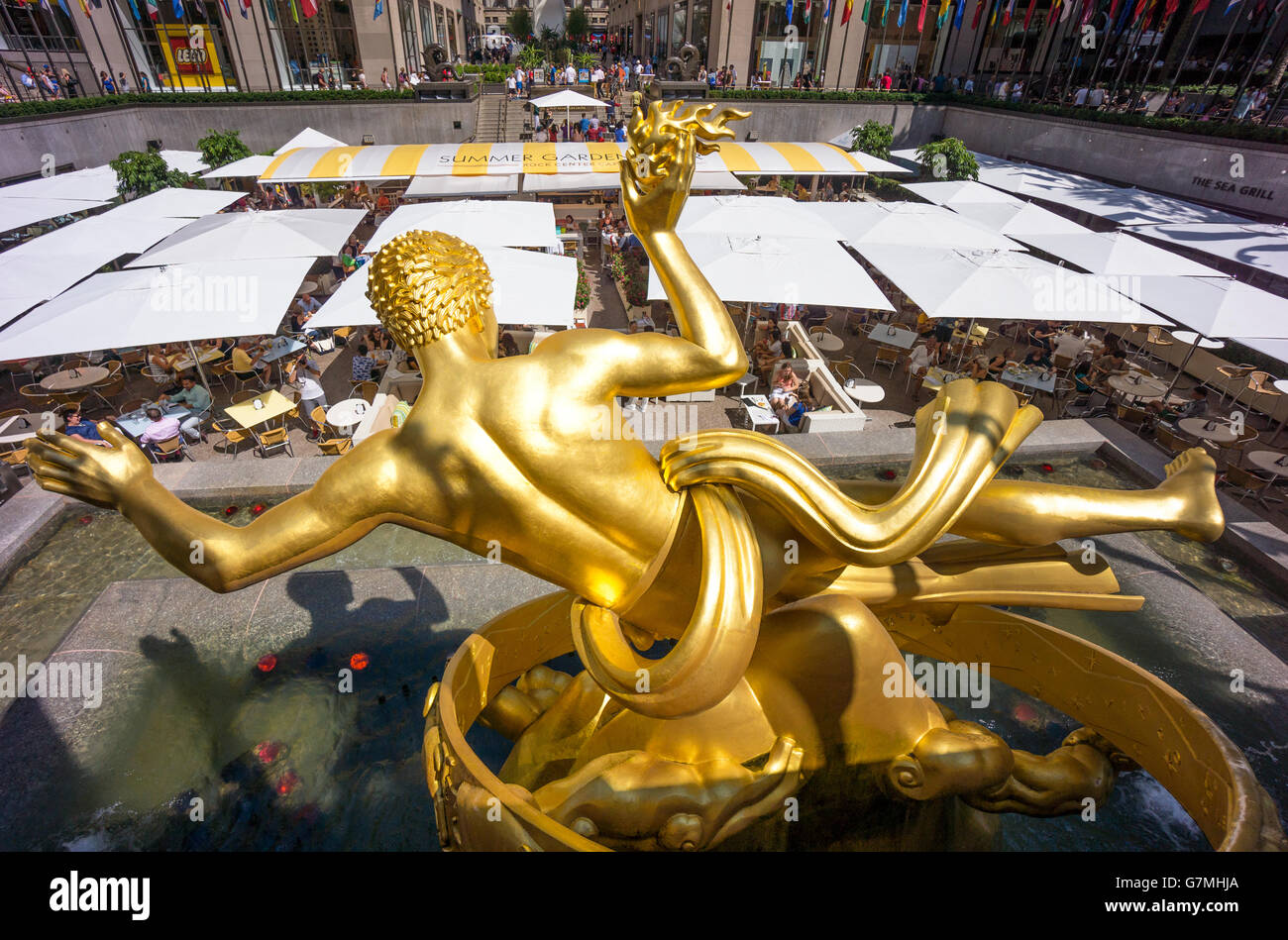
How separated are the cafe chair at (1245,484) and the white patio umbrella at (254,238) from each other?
→ 17210 millimetres

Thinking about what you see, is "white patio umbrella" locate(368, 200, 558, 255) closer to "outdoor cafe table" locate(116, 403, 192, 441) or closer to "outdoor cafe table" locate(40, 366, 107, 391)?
"outdoor cafe table" locate(116, 403, 192, 441)

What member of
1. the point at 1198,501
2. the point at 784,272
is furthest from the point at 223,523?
the point at 784,272

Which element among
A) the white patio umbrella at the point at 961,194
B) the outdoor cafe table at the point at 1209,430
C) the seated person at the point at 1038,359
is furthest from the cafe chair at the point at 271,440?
the white patio umbrella at the point at 961,194

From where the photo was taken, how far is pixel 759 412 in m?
12.2

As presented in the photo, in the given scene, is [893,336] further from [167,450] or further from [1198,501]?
[167,450]

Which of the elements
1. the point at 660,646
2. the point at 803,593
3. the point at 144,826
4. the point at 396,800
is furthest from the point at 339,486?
the point at 660,646

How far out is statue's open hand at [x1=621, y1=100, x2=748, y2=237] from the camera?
316 centimetres

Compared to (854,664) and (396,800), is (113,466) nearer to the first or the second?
(396,800)

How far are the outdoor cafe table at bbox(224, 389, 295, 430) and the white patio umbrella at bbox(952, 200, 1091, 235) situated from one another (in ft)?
52.3

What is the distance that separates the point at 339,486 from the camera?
10.2ft

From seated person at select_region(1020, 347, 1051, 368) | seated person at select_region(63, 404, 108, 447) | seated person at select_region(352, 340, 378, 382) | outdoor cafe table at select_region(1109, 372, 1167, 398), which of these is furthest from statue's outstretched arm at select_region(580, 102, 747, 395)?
seated person at select_region(1020, 347, 1051, 368)

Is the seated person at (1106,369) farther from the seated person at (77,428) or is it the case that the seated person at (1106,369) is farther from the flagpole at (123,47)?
the flagpole at (123,47)

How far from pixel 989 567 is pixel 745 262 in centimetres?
989

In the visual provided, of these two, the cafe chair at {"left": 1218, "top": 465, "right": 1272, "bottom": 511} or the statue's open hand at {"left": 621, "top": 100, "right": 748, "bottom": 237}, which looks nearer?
the statue's open hand at {"left": 621, "top": 100, "right": 748, "bottom": 237}
